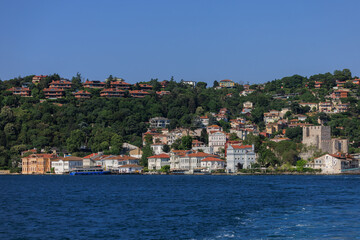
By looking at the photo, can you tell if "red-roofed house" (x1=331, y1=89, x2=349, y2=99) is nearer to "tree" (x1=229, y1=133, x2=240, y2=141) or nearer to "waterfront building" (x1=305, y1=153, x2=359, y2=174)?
"tree" (x1=229, y1=133, x2=240, y2=141)

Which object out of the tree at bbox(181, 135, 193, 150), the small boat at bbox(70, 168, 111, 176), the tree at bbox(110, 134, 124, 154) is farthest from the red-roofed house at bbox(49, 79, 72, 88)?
the tree at bbox(181, 135, 193, 150)

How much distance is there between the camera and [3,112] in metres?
107

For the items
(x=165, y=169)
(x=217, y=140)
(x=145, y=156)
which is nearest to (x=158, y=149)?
(x=145, y=156)

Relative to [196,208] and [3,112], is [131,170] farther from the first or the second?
[196,208]

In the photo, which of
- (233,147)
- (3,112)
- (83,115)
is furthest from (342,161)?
(3,112)

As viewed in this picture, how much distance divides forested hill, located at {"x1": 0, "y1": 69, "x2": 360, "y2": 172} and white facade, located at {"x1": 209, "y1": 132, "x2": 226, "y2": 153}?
1146 cm

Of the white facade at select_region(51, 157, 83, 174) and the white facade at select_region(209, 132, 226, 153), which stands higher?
the white facade at select_region(209, 132, 226, 153)

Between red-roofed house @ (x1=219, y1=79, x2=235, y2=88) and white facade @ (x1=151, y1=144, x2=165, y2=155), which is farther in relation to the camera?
red-roofed house @ (x1=219, y1=79, x2=235, y2=88)

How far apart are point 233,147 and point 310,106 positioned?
139 ft

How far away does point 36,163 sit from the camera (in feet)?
307

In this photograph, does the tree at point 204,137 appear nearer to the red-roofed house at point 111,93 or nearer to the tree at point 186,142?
the tree at point 186,142

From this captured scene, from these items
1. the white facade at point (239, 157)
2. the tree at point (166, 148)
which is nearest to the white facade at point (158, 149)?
the tree at point (166, 148)

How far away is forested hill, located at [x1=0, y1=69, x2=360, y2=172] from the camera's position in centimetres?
9944

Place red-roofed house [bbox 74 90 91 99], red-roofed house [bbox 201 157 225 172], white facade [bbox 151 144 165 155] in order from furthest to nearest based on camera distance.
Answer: red-roofed house [bbox 74 90 91 99]
white facade [bbox 151 144 165 155]
red-roofed house [bbox 201 157 225 172]
